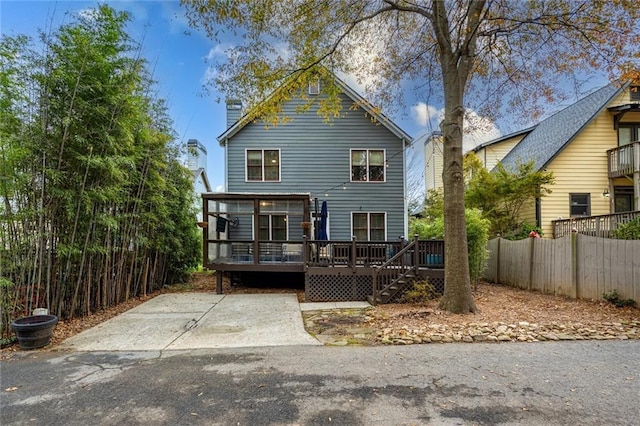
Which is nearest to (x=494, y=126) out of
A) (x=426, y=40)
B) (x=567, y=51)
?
(x=567, y=51)

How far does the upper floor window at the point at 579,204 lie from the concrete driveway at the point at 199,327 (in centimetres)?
1051

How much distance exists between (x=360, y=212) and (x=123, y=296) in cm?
749

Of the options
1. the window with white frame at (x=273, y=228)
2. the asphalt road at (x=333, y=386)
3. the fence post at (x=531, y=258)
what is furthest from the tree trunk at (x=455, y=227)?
the window with white frame at (x=273, y=228)

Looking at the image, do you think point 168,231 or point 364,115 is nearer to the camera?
point 168,231

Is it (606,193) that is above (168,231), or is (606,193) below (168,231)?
above

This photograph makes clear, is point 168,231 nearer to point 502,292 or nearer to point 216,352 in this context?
point 216,352

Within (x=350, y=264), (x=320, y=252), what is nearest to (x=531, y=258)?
(x=350, y=264)

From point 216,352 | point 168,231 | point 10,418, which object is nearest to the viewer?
point 10,418

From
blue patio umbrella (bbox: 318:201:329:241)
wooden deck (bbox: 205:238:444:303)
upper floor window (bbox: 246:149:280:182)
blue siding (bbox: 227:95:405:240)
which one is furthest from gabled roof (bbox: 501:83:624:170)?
upper floor window (bbox: 246:149:280:182)

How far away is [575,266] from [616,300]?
3.72ft

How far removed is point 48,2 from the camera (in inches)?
197

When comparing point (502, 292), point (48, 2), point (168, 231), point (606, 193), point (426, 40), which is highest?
point (426, 40)

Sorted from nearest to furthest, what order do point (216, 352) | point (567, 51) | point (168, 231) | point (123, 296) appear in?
point (216, 352) → point (567, 51) → point (123, 296) → point (168, 231)

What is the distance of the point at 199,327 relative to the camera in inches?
219
